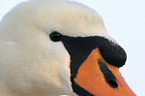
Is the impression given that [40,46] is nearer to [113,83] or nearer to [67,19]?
[67,19]

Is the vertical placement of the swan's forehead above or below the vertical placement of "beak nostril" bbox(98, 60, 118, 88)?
above

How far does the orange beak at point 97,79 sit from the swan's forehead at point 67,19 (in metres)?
0.26

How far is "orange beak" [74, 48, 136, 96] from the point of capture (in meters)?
4.15

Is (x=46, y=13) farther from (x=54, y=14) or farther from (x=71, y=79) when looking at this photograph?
(x=71, y=79)

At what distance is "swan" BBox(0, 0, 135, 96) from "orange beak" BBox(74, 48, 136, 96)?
Answer: 1 centimetres

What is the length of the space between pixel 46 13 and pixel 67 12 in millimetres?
238

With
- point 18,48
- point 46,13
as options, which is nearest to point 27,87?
point 18,48

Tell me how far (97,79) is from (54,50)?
0.59 meters

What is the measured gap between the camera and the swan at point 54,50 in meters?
4.37

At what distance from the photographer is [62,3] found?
14.9 feet

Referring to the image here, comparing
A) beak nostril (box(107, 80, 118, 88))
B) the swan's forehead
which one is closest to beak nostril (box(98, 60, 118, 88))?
beak nostril (box(107, 80, 118, 88))

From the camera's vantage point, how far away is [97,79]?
166 inches

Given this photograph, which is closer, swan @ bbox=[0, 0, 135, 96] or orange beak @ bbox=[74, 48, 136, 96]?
orange beak @ bbox=[74, 48, 136, 96]

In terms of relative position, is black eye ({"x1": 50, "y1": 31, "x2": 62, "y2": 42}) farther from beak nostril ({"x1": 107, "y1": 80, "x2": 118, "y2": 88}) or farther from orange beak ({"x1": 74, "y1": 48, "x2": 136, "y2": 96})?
beak nostril ({"x1": 107, "y1": 80, "x2": 118, "y2": 88})
